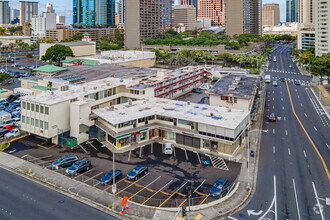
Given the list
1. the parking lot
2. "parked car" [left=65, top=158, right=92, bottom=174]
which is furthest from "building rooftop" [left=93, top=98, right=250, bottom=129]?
"parked car" [left=65, top=158, right=92, bottom=174]

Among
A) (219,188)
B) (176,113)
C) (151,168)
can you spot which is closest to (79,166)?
(151,168)

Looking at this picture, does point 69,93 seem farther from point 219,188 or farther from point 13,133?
point 219,188

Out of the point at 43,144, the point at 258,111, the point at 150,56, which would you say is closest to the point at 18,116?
the point at 43,144

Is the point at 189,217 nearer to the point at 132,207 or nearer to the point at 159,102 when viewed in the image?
the point at 132,207

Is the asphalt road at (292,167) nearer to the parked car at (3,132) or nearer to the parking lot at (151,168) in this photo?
the parking lot at (151,168)

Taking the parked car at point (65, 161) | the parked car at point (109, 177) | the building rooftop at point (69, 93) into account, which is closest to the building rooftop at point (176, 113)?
the building rooftop at point (69, 93)

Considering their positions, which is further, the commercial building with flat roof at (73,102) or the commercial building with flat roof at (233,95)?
the commercial building with flat roof at (233,95)
